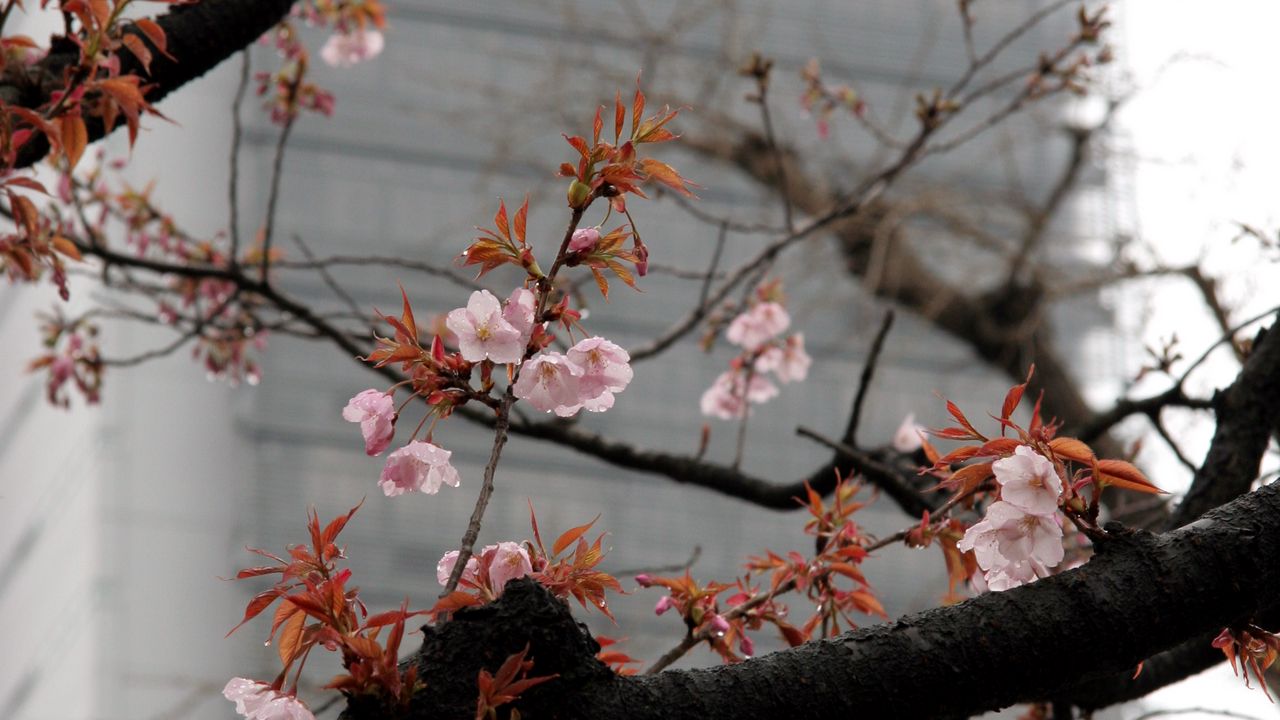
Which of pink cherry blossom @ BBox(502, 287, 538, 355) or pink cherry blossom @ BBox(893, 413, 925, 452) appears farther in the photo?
pink cherry blossom @ BBox(893, 413, 925, 452)

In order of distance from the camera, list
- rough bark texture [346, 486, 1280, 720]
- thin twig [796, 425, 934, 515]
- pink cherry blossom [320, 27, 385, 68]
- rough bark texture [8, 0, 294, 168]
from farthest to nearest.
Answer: pink cherry blossom [320, 27, 385, 68] → thin twig [796, 425, 934, 515] → rough bark texture [8, 0, 294, 168] → rough bark texture [346, 486, 1280, 720]

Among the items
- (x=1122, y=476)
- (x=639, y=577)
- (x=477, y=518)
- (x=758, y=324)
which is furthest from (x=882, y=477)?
(x=477, y=518)

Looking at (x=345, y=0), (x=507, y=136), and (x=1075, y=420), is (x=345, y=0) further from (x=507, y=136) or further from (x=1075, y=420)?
(x=1075, y=420)

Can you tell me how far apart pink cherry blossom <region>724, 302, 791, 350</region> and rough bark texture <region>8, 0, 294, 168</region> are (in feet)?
2.99

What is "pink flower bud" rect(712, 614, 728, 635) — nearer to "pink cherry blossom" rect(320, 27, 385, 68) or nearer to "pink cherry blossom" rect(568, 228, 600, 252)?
"pink cherry blossom" rect(568, 228, 600, 252)

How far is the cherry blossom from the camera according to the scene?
0.91 metres

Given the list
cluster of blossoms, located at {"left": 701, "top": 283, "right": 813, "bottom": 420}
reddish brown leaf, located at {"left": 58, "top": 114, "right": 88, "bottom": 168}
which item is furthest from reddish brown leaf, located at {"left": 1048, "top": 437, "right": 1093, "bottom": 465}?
cluster of blossoms, located at {"left": 701, "top": 283, "right": 813, "bottom": 420}

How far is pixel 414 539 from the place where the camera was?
6801mm

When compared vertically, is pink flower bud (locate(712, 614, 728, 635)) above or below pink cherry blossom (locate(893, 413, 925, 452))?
below

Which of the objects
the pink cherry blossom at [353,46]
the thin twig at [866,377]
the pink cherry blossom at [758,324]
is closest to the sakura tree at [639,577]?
the thin twig at [866,377]

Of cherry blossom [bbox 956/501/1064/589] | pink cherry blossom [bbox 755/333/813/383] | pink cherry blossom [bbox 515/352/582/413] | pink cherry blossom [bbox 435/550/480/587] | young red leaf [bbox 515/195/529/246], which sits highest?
pink cherry blossom [bbox 755/333/813/383]

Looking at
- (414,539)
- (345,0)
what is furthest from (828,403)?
(345,0)

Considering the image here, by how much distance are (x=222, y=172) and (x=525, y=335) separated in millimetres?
7005

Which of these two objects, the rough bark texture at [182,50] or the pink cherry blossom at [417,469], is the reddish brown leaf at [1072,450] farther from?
the rough bark texture at [182,50]
